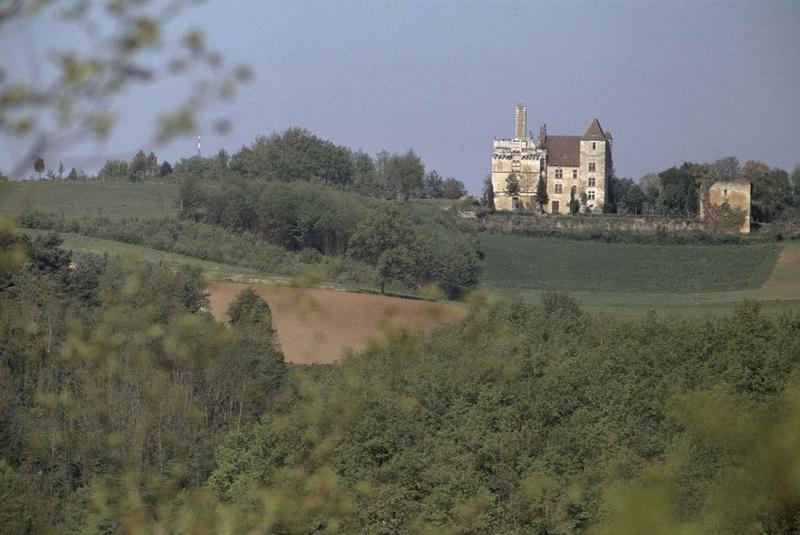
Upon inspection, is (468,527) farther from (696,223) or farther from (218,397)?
(696,223)

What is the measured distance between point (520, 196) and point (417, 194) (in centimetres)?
1148

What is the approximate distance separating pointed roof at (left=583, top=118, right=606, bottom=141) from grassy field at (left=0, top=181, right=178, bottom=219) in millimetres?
29297

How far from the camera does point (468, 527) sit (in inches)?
758

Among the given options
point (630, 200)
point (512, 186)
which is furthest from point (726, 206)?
point (512, 186)

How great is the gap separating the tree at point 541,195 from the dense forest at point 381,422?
1854 inches

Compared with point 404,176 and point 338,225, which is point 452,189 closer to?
point 404,176

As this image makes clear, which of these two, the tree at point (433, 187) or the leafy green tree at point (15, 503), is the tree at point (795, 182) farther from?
the leafy green tree at point (15, 503)

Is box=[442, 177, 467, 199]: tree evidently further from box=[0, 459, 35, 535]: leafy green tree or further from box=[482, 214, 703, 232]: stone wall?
box=[0, 459, 35, 535]: leafy green tree

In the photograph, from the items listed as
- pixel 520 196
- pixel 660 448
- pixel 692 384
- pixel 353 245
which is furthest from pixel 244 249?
pixel 520 196

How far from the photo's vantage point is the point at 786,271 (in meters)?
61.4

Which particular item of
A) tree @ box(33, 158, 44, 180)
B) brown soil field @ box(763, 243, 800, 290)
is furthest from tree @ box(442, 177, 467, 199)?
tree @ box(33, 158, 44, 180)

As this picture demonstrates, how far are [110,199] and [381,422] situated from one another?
160 ft

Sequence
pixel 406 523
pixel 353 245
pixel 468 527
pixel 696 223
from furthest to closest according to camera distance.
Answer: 1. pixel 696 223
2. pixel 353 245
3. pixel 406 523
4. pixel 468 527

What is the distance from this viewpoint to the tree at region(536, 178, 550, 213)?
8306 centimetres
